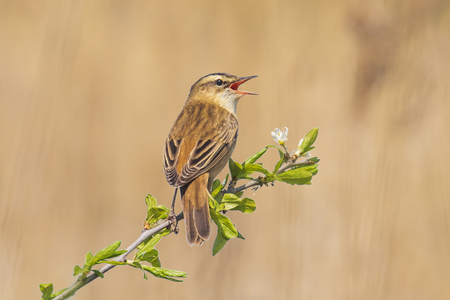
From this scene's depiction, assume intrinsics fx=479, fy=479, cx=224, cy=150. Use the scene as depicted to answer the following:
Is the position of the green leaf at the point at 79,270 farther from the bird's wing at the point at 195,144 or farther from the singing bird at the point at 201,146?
the bird's wing at the point at 195,144

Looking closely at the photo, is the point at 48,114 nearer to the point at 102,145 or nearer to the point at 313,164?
the point at 102,145

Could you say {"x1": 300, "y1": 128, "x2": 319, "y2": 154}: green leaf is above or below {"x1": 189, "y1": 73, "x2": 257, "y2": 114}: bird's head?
below

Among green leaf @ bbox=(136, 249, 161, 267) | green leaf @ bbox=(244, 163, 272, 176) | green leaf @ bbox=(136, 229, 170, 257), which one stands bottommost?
green leaf @ bbox=(136, 249, 161, 267)

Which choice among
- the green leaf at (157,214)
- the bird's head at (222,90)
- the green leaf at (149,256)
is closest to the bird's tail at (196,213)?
the green leaf at (157,214)

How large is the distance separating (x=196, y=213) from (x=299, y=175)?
52 centimetres

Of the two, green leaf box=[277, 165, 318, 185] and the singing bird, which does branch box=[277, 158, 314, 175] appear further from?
the singing bird

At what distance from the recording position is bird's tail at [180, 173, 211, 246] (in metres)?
1.66

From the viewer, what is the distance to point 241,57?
4.73m

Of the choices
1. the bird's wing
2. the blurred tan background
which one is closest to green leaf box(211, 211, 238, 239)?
the bird's wing

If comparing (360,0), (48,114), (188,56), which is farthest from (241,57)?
(48,114)

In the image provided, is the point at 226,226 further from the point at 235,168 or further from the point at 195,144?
the point at 195,144

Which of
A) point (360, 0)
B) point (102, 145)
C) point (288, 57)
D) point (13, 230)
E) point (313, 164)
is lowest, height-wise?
point (13, 230)

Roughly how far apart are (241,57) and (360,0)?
1261 mm

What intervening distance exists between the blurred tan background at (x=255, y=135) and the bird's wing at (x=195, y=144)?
156 centimetres
